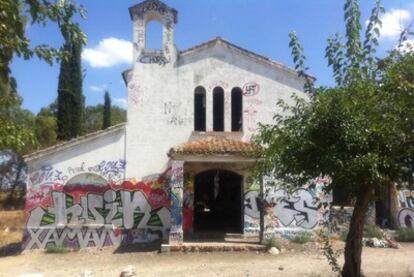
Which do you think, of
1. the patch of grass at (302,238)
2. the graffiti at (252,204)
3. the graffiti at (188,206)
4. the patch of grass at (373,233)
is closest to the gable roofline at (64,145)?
the graffiti at (188,206)

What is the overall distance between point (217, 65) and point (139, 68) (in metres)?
2.75

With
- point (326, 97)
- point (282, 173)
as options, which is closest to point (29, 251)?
point (282, 173)

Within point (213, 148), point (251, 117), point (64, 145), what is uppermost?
point (251, 117)

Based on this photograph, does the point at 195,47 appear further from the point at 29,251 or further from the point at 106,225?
the point at 29,251

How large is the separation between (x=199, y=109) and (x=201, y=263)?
6087mm

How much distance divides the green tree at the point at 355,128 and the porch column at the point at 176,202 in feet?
24.7

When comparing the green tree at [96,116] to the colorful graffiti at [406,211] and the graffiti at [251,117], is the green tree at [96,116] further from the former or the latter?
the colorful graffiti at [406,211]

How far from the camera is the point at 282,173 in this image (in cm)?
898

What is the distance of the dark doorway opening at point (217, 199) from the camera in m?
20.2

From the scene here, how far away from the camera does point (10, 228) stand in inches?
990

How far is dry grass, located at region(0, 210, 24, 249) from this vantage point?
69.1 feet

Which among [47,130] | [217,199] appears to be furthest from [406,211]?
[47,130]

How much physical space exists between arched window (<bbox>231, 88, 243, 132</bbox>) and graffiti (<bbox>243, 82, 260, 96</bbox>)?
179mm

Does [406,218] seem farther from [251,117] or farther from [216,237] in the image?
[216,237]
